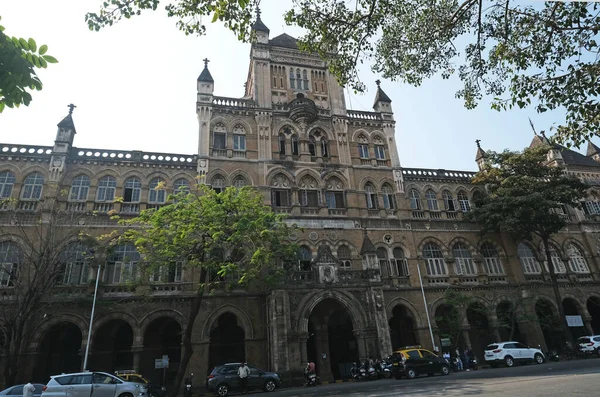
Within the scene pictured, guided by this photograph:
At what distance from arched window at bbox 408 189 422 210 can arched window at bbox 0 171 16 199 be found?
27778 mm

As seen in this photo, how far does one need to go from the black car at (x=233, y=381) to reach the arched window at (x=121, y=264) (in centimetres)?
807

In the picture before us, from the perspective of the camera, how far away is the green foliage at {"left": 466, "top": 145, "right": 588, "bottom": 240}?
26.2m

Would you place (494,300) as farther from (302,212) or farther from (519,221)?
(302,212)

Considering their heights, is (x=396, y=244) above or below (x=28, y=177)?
below

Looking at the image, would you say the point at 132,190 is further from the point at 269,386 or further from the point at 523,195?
the point at 523,195

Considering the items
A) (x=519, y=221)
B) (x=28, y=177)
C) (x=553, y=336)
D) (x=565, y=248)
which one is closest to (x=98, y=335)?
(x=28, y=177)

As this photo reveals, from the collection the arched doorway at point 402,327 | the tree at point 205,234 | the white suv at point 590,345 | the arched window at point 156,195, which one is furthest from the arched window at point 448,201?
the arched window at point 156,195

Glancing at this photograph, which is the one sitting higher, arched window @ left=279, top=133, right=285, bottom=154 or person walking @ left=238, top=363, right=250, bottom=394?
arched window @ left=279, top=133, right=285, bottom=154

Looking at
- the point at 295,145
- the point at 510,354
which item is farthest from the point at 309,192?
the point at 510,354

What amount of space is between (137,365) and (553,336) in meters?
29.4

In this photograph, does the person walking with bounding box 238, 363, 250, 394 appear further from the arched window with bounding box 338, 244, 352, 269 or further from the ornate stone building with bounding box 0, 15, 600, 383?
the arched window with bounding box 338, 244, 352, 269

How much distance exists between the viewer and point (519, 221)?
26.4 metres

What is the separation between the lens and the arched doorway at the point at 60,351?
2059 centimetres

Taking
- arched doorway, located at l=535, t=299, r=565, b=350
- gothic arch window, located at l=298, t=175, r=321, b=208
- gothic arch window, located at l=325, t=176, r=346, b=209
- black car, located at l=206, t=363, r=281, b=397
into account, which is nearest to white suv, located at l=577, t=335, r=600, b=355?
arched doorway, located at l=535, t=299, r=565, b=350
